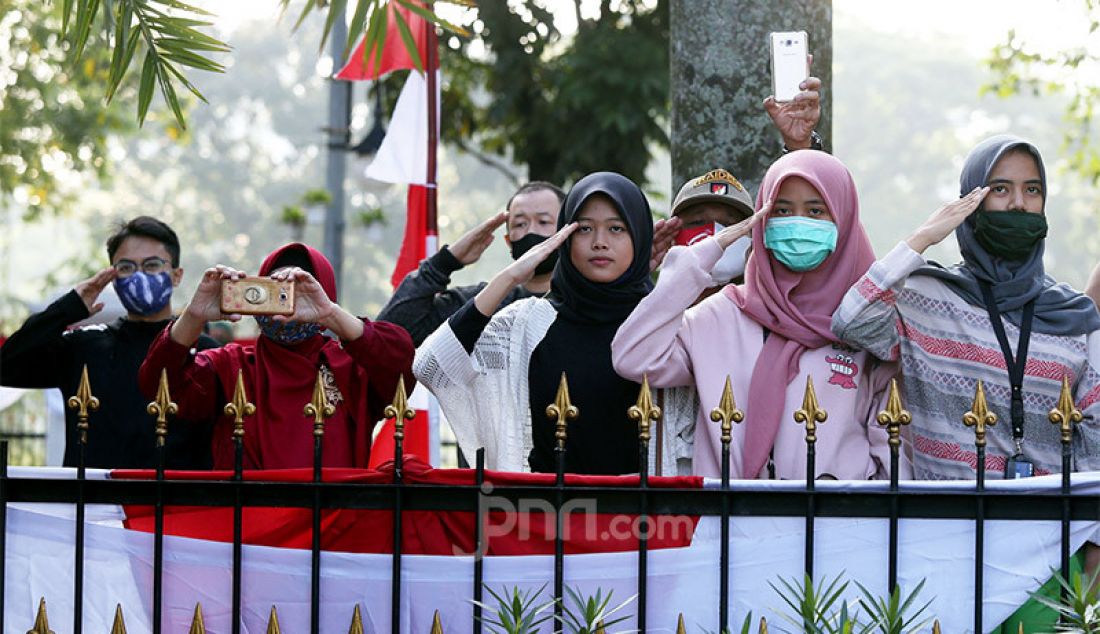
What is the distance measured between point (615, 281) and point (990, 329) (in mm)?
1076

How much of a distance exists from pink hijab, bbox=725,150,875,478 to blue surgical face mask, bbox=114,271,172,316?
2.31 metres

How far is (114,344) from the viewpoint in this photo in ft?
18.8

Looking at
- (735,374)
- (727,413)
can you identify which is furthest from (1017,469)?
(727,413)

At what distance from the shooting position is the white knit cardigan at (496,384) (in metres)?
4.56

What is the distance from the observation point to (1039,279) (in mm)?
4359

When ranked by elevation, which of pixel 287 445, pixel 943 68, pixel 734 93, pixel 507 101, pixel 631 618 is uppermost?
pixel 943 68

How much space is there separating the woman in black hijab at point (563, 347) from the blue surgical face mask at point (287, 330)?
35cm

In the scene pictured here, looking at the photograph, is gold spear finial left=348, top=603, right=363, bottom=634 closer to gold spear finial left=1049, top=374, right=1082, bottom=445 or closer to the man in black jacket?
gold spear finial left=1049, top=374, right=1082, bottom=445

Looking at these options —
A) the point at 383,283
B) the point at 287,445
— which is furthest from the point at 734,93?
the point at 383,283

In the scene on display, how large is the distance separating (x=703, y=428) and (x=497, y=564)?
0.76 metres

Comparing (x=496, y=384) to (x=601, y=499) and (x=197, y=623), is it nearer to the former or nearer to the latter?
(x=601, y=499)

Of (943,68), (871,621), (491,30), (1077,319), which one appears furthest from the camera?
(943,68)

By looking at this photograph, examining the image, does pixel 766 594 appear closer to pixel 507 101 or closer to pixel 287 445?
pixel 287 445

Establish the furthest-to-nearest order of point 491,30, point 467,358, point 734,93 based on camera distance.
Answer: point 491,30 < point 734,93 < point 467,358
